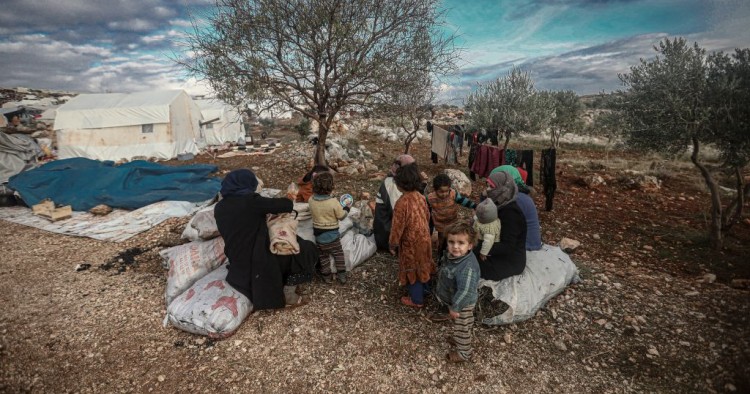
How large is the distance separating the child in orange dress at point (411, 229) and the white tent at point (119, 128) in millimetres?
16679

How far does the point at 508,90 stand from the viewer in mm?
12344

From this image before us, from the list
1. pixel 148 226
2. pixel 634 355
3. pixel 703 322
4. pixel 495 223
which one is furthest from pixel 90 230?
pixel 703 322

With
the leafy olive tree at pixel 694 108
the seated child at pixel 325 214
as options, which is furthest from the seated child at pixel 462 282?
the leafy olive tree at pixel 694 108

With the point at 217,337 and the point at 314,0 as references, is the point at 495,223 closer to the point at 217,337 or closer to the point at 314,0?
the point at 217,337

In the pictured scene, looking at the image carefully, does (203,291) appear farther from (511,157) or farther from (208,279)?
(511,157)

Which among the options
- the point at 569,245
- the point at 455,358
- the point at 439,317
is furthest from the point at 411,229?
the point at 569,245

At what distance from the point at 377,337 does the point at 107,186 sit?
778 cm

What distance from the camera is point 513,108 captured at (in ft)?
40.3

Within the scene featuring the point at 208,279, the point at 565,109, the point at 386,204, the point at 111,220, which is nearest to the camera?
the point at 208,279

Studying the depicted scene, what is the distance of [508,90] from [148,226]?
12316 mm

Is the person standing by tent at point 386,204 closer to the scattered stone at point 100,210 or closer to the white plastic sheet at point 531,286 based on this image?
the white plastic sheet at point 531,286

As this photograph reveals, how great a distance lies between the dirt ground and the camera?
269 centimetres

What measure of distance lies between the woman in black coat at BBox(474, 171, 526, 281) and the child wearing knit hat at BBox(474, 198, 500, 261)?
59mm

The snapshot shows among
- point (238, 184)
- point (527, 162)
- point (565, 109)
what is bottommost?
point (238, 184)
